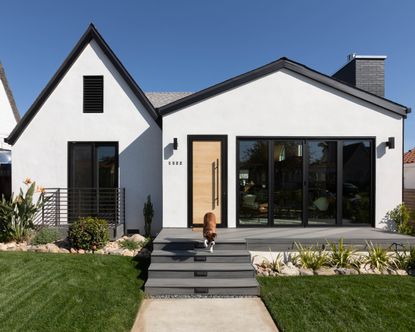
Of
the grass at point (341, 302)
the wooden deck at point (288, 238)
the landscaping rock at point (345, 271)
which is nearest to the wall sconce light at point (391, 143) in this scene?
the wooden deck at point (288, 238)

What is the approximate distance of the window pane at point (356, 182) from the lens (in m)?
8.17

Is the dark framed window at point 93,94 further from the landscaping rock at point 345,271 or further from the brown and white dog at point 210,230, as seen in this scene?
the landscaping rock at point 345,271

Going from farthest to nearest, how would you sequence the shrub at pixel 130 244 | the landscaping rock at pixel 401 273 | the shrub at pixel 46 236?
the shrub at pixel 46 236 → the shrub at pixel 130 244 → the landscaping rock at pixel 401 273

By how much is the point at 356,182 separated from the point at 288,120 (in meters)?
2.95

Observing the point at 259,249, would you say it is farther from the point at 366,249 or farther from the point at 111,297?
the point at 111,297

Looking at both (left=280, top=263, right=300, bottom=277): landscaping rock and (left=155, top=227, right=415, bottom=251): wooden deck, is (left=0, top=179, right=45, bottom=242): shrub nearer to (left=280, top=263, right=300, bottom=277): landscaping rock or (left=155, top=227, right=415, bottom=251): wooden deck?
(left=155, top=227, right=415, bottom=251): wooden deck

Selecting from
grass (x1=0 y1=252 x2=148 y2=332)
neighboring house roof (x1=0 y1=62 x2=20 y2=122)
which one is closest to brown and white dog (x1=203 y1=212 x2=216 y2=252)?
grass (x1=0 y1=252 x2=148 y2=332)

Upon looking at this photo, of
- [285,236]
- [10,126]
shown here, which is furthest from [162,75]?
[285,236]

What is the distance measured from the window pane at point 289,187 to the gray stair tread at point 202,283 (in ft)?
10.8

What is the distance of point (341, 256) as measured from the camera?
20.1ft

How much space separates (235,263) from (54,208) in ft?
22.3

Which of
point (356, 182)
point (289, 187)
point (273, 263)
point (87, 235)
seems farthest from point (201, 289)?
point (356, 182)

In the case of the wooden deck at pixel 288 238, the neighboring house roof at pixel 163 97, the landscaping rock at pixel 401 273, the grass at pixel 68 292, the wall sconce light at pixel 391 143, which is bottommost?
the landscaping rock at pixel 401 273

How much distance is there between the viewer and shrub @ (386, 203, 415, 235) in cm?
782
